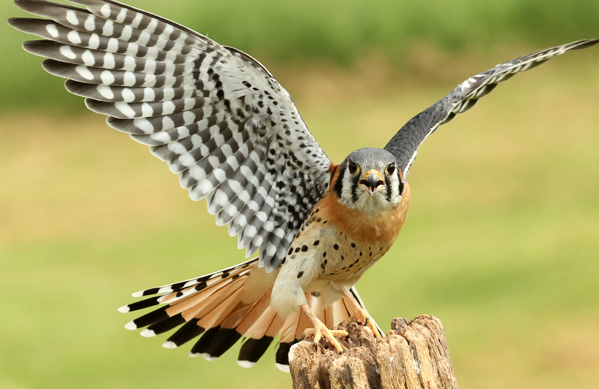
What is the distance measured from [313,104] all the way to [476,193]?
9.36ft

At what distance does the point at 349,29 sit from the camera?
11.9 metres

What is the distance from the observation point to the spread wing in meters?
4.07

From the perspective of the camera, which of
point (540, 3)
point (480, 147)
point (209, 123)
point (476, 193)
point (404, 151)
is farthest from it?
point (540, 3)

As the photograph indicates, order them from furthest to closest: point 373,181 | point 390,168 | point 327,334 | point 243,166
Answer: point 243,166, point 390,168, point 373,181, point 327,334

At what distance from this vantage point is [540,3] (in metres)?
12.6

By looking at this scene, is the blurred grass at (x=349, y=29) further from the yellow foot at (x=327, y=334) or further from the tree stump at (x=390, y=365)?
the tree stump at (x=390, y=365)

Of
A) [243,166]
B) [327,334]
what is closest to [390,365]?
[327,334]

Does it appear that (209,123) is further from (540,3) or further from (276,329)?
(540,3)

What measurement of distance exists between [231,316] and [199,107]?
1292 mm

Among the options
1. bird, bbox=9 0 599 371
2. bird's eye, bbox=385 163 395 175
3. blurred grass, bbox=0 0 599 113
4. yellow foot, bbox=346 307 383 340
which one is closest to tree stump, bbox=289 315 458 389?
bird, bbox=9 0 599 371

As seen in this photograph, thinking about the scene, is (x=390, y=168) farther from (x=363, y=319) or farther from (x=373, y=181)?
(x=363, y=319)

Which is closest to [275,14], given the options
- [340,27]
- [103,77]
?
[340,27]

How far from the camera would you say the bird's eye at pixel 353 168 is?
3.59m

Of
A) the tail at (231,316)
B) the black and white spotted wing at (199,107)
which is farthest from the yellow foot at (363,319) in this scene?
the black and white spotted wing at (199,107)
